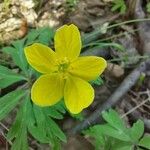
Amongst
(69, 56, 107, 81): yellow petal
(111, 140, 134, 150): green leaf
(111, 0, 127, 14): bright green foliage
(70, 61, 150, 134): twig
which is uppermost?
(69, 56, 107, 81): yellow petal

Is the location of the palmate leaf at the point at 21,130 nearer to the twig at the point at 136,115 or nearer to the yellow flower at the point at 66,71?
the yellow flower at the point at 66,71

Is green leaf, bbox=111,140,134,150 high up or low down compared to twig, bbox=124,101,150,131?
up

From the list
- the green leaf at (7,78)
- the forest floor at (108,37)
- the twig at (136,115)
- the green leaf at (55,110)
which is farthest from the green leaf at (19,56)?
the twig at (136,115)

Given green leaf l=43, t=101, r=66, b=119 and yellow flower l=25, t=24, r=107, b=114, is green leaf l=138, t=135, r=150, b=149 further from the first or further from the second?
yellow flower l=25, t=24, r=107, b=114

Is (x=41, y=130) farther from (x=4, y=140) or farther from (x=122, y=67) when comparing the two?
(x=122, y=67)

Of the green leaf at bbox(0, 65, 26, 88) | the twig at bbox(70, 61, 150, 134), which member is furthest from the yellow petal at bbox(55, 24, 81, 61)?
the twig at bbox(70, 61, 150, 134)
